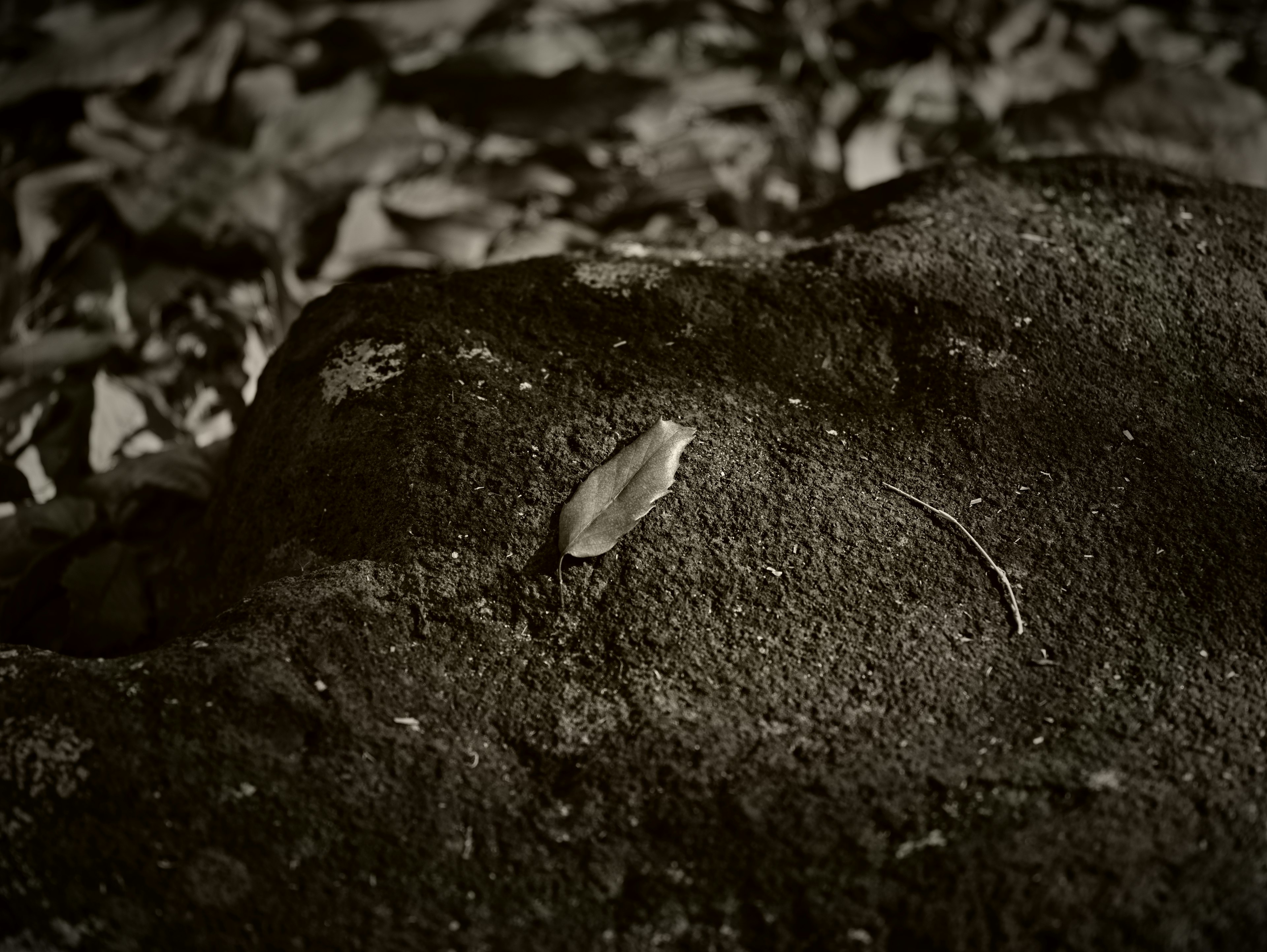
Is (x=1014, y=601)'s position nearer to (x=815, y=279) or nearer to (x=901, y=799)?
(x=901, y=799)

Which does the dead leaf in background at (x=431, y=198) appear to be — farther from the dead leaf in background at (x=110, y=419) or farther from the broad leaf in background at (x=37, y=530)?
the broad leaf in background at (x=37, y=530)

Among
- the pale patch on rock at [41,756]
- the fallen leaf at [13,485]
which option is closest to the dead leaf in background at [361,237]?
the fallen leaf at [13,485]

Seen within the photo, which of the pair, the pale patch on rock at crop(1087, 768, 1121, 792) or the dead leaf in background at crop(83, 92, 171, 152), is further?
the dead leaf in background at crop(83, 92, 171, 152)

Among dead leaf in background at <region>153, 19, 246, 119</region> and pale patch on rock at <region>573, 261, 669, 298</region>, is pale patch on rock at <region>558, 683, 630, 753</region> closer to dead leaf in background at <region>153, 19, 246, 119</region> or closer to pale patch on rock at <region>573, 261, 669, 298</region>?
pale patch on rock at <region>573, 261, 669, 298</region>

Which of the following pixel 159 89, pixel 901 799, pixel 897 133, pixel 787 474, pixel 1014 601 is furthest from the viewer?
pixel 897 133

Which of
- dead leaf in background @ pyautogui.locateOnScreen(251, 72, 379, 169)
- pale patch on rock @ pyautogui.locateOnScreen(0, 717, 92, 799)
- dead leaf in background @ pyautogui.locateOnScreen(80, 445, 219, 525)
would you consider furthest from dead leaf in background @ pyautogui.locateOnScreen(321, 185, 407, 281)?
pale patch on rock @ pyautogui.locateOnScreen(0, 717, 92, 799)

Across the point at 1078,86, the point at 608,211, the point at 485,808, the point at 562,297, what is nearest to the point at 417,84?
the point at 608,211
